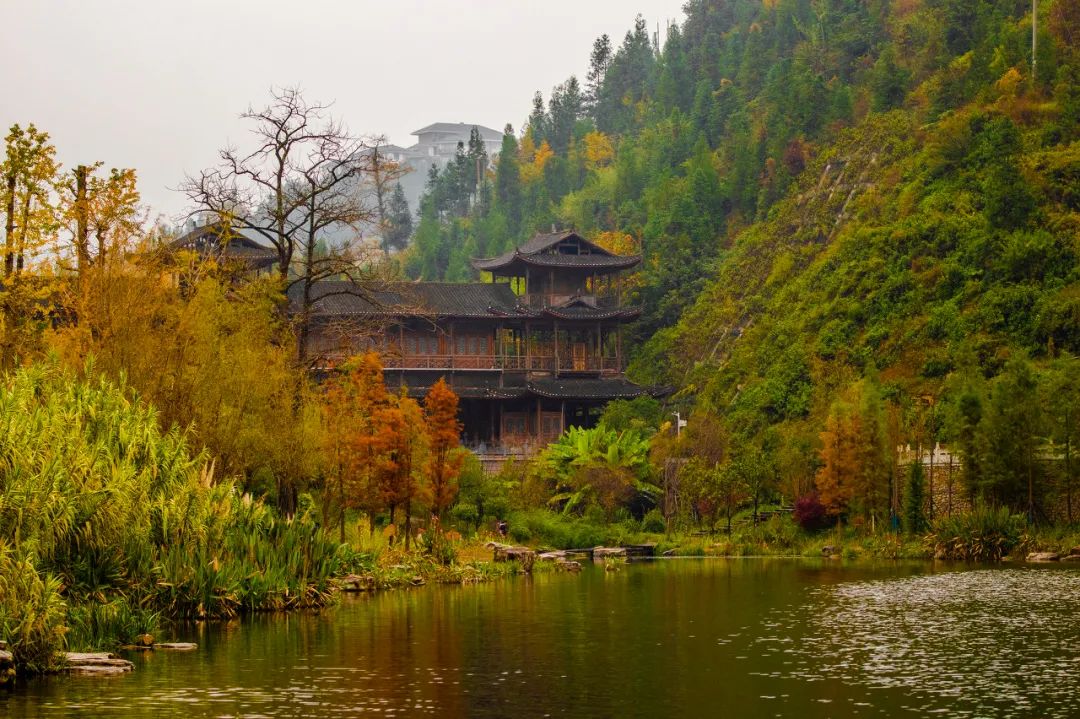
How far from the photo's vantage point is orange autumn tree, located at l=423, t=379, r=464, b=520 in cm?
3544

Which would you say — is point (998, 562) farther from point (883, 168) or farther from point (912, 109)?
point (912, 109)

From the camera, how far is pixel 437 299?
215 feet

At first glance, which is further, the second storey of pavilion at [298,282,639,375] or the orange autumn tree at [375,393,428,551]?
the second storey of pavilion at [298,282,639,375]

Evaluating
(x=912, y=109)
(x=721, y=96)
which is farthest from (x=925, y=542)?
(x=721, y=96)

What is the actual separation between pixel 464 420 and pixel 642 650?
44249mm

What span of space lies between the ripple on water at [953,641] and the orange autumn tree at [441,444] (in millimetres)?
10577

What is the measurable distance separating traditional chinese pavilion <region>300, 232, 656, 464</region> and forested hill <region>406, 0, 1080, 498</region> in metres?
4.98

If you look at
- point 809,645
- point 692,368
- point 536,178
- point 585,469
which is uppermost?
point 536,178

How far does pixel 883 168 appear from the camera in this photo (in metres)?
68.5

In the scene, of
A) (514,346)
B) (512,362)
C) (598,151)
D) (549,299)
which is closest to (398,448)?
(512,362)

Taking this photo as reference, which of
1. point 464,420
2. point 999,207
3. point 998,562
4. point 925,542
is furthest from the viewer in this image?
point 464,420

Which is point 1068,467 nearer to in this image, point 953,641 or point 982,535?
point 982,535

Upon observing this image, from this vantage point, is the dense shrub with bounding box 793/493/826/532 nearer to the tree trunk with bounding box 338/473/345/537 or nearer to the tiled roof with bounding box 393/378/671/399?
the tree trunk with bounding box 338/473/345/537

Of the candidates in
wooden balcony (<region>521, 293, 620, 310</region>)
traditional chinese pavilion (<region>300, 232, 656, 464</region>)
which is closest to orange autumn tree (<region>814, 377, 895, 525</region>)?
traditional chinese pavilion (<region>300, 232, 656, 464</region>)
